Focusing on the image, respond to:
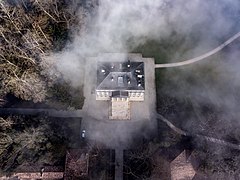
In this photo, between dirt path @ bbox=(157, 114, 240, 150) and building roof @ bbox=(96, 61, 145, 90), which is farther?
building roof @ bbox=(96, 61, 145, 90)

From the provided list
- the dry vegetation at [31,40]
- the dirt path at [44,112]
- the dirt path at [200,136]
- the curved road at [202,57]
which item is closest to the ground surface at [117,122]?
the dirt path at [44,112]

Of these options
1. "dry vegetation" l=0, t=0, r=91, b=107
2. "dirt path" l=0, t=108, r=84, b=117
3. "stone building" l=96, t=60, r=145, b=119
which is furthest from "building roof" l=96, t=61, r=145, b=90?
"dry vegetation" l=0, t=0, r=91, b=107

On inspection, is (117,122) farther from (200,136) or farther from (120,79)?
(200,136)

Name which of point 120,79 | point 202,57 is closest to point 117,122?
point 120,79

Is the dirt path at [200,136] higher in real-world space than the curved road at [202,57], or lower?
lower

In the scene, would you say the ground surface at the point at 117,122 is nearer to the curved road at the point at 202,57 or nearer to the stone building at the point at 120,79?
the curved road at the point at 202,57

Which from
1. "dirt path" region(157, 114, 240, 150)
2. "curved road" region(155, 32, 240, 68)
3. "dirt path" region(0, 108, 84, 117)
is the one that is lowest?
"dirt path" region(157, 114, 240, 150)

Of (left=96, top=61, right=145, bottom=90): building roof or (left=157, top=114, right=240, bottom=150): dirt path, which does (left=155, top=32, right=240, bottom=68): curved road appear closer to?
(left=96, top=61, right=145, bottom=90): building roof

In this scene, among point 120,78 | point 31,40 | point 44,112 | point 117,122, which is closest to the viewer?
point 120,78

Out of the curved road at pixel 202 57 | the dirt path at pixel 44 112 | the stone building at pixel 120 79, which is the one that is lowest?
the dirt path at pixel 44 112

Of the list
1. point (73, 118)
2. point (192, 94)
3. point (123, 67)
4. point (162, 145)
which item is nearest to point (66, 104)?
point (73, 118)

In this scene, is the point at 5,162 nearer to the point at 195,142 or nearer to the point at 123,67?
the point at 123,67
